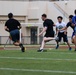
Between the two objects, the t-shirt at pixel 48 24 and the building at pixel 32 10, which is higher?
the t-shirt at pixel 48 24

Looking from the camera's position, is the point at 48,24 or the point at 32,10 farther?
the point at 32,10

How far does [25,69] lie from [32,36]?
39.9 metres

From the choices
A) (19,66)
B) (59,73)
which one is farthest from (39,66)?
(59,73)

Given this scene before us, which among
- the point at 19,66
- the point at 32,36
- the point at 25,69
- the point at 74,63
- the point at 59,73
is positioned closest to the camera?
the point at 59,73

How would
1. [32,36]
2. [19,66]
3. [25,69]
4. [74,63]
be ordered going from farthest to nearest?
1. [32,36]
2. [74,63]
3. [19,66]
4. [25,69]

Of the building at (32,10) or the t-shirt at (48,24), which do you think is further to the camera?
the building at (32,10)

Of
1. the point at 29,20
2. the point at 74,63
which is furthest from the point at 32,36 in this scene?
the point at 74,63

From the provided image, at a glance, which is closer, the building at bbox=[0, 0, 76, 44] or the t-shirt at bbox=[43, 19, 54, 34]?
the t-shirt at bbox=[43, 19, 54, 34]

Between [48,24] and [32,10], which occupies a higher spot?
[48,24]

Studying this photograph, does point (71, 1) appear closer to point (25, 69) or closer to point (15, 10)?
point (15, 10)

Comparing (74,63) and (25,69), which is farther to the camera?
(74,63)

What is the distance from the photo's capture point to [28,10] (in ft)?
170

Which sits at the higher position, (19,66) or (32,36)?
(19,66)

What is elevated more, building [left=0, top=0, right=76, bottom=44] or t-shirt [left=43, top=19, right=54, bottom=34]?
t-shirt [left=43, top=19, right=54, bottom=34]
